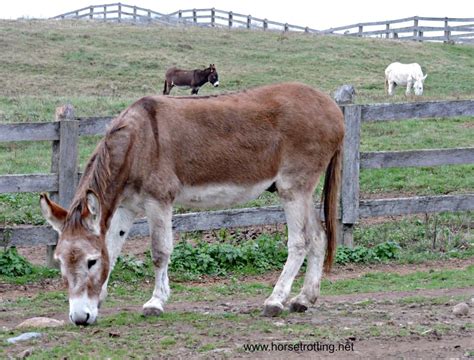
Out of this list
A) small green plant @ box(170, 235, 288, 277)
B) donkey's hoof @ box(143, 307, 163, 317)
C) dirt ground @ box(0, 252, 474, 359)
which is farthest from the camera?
small green plant @ box(170, 235, 288, 277)

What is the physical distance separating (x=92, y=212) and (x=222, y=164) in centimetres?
140

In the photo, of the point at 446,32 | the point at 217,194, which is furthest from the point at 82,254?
the point at 446,32

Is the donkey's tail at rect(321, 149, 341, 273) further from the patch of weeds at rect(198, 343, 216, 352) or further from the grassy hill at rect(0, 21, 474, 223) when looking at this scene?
the grassy hill at rect(0, 21, 474, 223)

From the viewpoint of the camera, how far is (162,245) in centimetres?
684

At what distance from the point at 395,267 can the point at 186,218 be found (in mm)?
2417

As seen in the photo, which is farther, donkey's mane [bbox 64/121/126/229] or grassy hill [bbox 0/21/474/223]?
grassy hill [bbox 0/21/474/223]

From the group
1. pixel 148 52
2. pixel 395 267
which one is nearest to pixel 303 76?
pixel 148 52

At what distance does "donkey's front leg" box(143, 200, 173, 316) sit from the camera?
6.77m

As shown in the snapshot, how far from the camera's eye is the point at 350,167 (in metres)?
9.73

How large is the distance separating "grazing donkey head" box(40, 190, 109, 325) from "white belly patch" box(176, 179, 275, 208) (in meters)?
1.01

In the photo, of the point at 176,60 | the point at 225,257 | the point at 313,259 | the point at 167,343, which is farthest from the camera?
the point at 176,60

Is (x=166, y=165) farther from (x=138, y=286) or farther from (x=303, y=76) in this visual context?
(x=303, y=76)

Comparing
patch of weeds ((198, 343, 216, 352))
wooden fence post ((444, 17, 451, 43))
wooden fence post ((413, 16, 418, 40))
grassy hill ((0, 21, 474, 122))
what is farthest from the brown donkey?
wooden fence post ((413, 16, 418, 40))

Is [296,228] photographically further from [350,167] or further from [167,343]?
[350,167]
